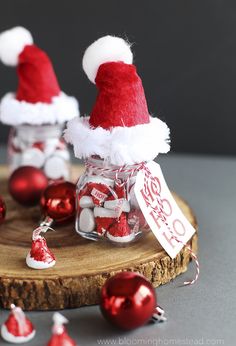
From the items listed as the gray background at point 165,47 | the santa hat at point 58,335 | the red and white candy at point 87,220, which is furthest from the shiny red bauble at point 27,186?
the gray background at point 165,47

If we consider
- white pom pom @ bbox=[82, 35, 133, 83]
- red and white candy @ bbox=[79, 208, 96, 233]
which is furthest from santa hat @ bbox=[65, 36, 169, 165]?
red and white candy @ bbox=[79, 208, 96, 233]

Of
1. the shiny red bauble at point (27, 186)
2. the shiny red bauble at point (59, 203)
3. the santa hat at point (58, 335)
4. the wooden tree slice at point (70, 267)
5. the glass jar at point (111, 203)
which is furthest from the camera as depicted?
the shiny red bauble at point (27, 186)

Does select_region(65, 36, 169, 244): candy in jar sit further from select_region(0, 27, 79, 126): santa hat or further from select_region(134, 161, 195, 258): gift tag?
select_region(0, 27, 79, 126): santa hat

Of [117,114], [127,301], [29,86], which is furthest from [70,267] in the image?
[29,86]

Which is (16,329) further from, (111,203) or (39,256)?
(111,203)

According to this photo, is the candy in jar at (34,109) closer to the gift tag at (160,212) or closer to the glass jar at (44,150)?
the glass jar at (44,150)

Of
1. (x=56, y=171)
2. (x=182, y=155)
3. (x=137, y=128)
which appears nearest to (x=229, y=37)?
(x=182, y=155)

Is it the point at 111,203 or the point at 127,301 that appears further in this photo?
the point at 111,203
